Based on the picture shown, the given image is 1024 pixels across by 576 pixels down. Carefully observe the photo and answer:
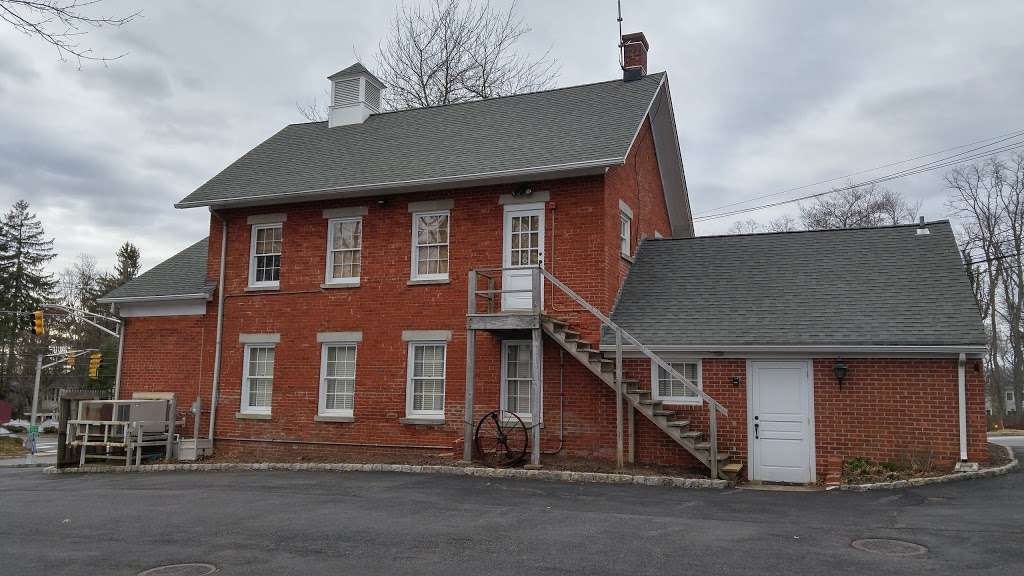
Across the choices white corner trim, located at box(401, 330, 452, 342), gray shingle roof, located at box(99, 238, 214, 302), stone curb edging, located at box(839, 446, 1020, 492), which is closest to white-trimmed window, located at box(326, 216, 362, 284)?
white corner trim, located at box(401, 330, 452, 342)

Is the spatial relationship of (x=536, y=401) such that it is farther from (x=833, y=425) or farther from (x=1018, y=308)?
(x=1018, y=308)

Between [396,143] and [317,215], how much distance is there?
8.83 ft

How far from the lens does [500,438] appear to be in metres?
14.6

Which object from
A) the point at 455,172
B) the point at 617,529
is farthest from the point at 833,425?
the point at 455,172

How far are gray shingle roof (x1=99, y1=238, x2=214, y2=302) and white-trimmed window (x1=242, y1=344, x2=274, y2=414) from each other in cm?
187

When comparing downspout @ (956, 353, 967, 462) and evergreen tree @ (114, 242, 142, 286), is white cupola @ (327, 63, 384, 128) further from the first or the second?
evergreen tree @ (114, 242, 142, 286)

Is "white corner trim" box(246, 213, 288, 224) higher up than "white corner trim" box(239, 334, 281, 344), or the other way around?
"white corner trim" box(246, 213, 288, 224)

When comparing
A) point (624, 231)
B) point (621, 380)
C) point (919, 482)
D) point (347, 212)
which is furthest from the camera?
point (347, 212)

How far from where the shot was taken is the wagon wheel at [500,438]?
14.6 metres

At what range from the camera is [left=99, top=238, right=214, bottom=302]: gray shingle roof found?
18734mm

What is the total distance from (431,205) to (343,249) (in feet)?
7.76

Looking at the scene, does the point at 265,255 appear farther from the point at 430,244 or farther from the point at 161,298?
A: the point at 430,244

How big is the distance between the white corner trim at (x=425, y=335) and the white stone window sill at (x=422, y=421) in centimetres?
160

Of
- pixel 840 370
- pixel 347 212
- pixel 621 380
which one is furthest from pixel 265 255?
pixel 840 370
